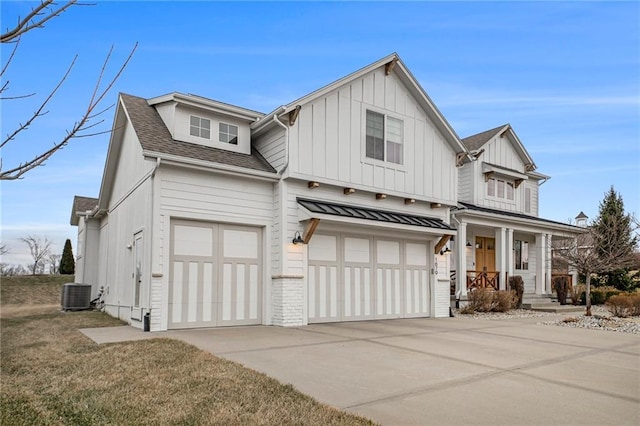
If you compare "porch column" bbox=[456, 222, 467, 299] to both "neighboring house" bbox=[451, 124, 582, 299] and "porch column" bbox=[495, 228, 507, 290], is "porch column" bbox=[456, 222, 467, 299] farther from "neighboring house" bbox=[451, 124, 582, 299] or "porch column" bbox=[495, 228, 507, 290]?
"porch column" bbox=[495, 228, 507, 290]

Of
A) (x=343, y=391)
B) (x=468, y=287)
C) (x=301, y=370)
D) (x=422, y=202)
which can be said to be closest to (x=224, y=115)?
(x=422, y=202)

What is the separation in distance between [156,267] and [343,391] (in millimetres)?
6224

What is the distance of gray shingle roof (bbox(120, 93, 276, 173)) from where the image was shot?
10.6 metres

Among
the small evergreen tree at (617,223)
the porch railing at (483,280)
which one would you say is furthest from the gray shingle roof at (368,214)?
the small evergreen tree at (617,223)

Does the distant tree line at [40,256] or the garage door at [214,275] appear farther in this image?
the distant tree line at [40,256]

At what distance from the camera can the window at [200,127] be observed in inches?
472

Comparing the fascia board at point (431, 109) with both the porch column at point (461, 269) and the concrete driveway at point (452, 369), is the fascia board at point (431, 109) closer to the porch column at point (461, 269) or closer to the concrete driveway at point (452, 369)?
the porch column at point (461, 269)

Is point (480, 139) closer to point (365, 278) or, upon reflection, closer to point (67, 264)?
point (365, 278)

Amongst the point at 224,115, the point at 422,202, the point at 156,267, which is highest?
the point at 224,115

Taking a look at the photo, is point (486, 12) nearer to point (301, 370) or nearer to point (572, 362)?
point (572, 362)

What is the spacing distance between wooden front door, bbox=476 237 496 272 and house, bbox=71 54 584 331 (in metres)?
6.60

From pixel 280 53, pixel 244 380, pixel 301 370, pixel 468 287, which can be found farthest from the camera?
pixel 468 287

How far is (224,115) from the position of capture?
12359 mm

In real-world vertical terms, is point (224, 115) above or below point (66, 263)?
above
